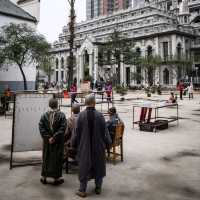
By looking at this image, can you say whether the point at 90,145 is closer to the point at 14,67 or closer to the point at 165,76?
the point at 14,67

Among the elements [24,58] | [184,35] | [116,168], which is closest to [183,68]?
[184,35]

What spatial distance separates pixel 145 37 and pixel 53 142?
64687 mm

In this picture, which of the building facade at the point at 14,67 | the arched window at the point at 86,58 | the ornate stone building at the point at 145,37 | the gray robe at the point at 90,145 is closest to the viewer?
the gray robe at the point at 90,145

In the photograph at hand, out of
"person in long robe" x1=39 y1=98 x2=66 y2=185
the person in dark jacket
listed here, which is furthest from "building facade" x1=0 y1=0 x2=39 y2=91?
"person in long robe" x1=39 y1=98 x2=66 y2=185

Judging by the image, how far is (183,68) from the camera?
56.6 metres

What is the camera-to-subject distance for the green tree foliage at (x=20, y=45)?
24.5 meters

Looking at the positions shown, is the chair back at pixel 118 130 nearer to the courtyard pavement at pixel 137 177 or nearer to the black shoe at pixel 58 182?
the courtyard pavement at pixel 137 177

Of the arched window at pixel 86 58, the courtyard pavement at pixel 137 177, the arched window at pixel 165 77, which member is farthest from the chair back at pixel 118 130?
the arched window at pixel 86 58

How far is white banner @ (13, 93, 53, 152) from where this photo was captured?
6.97 m

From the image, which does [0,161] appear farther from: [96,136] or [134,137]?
[134,137]

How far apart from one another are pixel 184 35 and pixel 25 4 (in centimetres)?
4254

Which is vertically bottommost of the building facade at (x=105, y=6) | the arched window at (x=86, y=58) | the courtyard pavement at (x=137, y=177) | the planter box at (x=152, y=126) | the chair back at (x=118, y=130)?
the courtyard pavement at (x=137, y=177)

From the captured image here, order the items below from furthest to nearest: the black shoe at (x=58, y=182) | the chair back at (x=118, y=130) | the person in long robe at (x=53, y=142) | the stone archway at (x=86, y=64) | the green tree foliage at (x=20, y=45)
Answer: the stone archway at (x=86, y=64) → the green tree foliage at (x=20, y=45) → the chair back at (x=118, y=130) → the black shoe at (x=58, y=182) → the person in long robe at (x=53, y=142)

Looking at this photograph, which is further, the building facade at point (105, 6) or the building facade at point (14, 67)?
the building facade at point (105, 6)
